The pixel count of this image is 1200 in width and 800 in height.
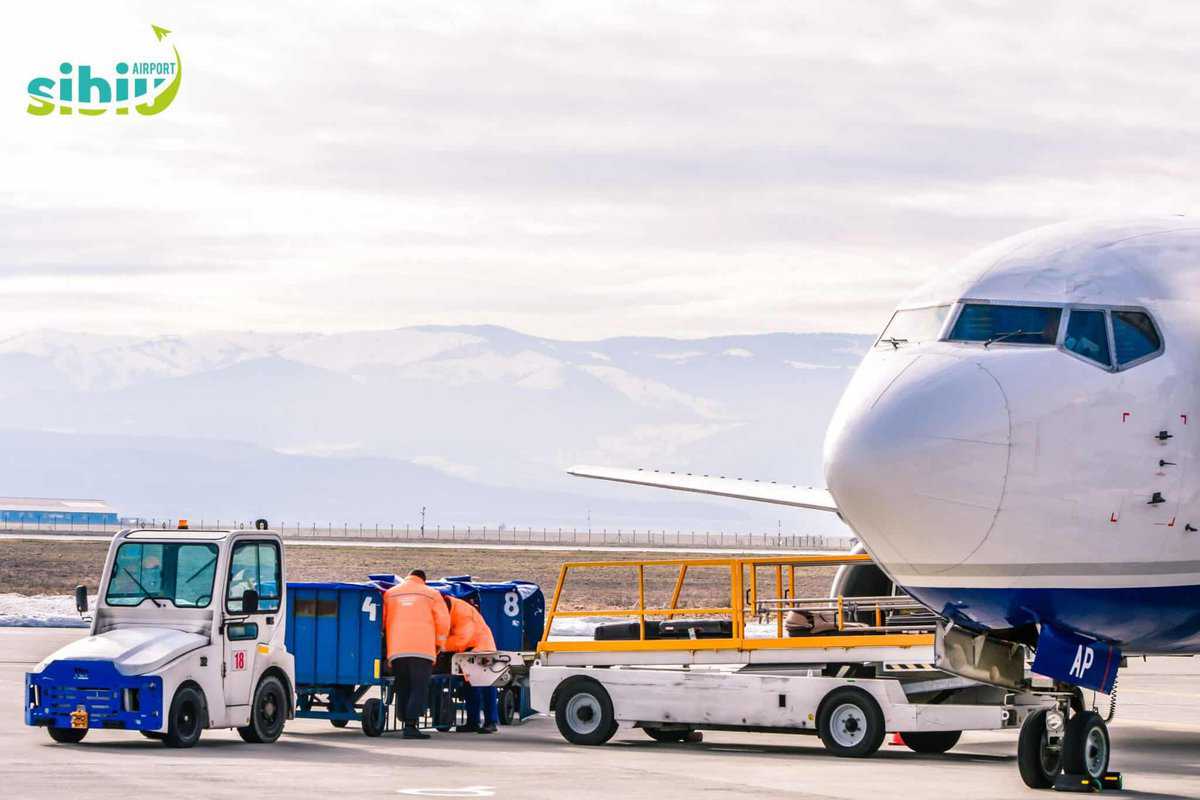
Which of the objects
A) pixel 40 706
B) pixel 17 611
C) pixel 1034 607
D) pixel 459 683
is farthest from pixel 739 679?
pixel 17 611

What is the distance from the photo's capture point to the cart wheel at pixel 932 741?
2334cm

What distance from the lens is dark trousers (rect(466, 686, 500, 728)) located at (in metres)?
25.5

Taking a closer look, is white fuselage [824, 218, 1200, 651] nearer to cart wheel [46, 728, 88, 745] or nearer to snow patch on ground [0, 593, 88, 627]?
cart wheel [46, 728, 88, 745]

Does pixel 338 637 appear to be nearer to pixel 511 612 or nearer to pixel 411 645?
pixel 411 645

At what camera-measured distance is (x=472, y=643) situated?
25.5 meters

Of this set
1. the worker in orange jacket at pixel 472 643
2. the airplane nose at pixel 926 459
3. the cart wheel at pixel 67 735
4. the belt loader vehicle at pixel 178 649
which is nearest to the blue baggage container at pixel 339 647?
the worker in orange jacket at pixel 472 643

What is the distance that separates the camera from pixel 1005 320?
16.6 metres

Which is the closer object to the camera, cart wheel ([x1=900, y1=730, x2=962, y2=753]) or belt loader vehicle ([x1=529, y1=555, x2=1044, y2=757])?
belt loader vehicle ([x1=529, y1=555, x2=1044, y2=757])

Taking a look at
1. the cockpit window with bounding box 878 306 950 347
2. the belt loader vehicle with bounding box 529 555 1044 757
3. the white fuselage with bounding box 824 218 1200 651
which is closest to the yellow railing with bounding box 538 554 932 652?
the belt loader vehicle with bounding box 529 555 1044 757

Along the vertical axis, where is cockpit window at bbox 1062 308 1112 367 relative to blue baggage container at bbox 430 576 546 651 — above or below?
above

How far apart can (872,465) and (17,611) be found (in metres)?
40.1

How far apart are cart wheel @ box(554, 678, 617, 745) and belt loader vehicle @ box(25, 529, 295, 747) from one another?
3401 millimetres

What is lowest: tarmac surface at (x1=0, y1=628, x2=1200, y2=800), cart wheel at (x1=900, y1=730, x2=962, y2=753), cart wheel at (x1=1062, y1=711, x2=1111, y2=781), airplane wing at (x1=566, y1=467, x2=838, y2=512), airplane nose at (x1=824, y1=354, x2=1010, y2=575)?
tarmac surface at (x1=0, y1=628, x2=1200, y2=800)

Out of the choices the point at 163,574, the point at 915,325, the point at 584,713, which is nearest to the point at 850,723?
the point at 584,713
